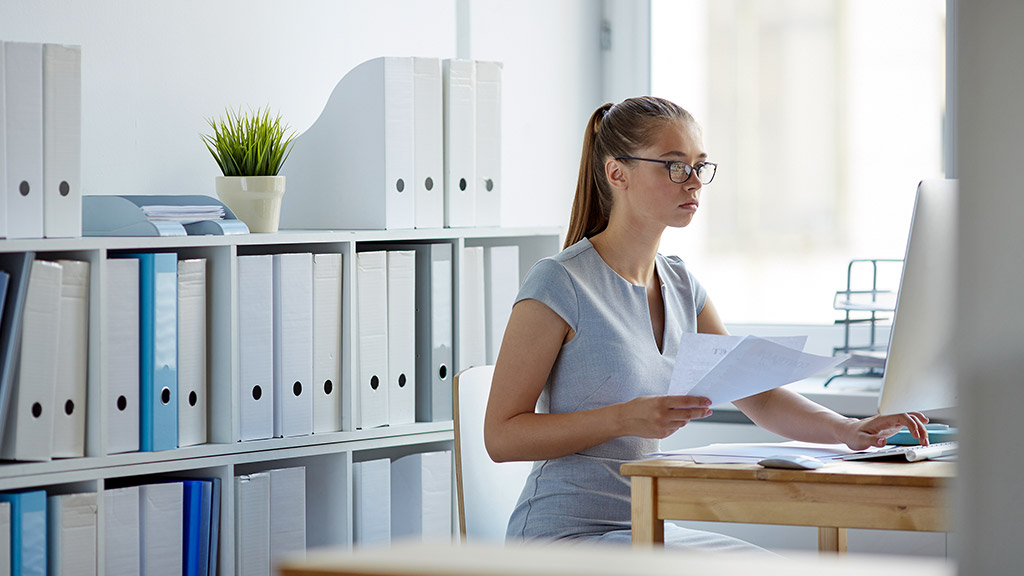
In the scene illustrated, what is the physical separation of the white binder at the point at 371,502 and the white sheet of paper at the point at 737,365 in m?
0.94

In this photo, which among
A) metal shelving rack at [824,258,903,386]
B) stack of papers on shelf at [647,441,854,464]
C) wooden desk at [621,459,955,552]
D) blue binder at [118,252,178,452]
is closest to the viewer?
wooden desk at [621,459,955,552]

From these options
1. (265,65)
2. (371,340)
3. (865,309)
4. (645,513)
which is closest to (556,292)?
(645,513)

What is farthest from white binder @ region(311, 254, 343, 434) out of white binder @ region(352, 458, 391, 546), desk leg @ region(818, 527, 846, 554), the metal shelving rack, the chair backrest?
the metal shelving rack

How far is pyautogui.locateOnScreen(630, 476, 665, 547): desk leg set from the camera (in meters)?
1.50

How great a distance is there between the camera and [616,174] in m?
1.98

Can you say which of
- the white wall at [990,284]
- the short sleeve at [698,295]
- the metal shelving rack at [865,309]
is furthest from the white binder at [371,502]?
the white wall at [990,284]

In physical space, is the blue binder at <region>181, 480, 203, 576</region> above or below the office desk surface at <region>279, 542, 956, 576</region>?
below

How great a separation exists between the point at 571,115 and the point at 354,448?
149cm

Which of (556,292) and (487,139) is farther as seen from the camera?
(487,139)

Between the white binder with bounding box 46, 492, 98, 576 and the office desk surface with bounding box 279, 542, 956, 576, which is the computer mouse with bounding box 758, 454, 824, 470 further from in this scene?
the white binder with bounding box 46, 492, 98, 576

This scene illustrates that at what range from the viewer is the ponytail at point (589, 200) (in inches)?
80.9

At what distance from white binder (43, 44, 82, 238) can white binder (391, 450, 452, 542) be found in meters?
0.88

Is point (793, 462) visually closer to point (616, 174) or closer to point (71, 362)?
point (616, 174)

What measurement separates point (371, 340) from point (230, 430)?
0.36 metres
